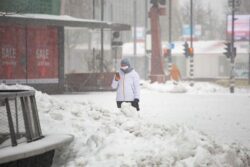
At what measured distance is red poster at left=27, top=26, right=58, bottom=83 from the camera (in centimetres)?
2747

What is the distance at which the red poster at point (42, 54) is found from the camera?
1081 inches

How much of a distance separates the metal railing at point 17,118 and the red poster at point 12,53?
1925cm

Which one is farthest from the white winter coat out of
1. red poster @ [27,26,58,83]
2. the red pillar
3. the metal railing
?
the red pillar

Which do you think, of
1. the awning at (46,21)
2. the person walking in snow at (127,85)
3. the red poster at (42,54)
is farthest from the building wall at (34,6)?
the person walking in snow at (127,85)

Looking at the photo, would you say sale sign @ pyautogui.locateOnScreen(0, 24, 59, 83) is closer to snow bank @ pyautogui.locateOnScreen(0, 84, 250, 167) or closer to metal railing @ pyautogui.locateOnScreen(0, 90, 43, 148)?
snow bank @ pyautogui.locateOnScreen(0, 84, 250, 167)

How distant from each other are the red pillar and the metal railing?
30.5 m

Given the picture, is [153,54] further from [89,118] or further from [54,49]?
[89,118]

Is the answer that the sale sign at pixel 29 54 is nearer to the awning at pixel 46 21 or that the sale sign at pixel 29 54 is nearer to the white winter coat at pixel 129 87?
the awning at pixel 46 21

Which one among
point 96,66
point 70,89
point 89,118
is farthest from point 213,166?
point 96,66

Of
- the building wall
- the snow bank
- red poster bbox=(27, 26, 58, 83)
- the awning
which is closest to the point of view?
the snow bank

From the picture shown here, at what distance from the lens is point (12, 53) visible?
87.9ft

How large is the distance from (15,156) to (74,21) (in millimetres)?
21137

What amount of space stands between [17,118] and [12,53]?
65.5 ft

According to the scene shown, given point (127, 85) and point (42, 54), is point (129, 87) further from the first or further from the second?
point (42, 54)
